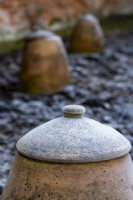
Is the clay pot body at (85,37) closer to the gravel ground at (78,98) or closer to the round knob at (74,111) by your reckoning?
the gravel ground at (78,98)

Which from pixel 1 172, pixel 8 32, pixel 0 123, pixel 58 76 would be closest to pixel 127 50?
pixel 8 32

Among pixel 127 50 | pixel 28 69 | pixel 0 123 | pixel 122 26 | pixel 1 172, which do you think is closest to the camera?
pixel 1 172

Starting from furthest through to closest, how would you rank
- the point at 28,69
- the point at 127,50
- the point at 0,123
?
the point at 127,50, the point at 28,69, the point at 0,123

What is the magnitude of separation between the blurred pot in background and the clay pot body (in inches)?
84.1

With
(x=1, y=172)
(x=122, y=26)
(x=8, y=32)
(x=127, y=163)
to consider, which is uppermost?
(x=127, y=163)

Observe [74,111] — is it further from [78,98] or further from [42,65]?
[42,65]

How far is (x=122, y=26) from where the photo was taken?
1070 centimetres

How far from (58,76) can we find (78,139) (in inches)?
148

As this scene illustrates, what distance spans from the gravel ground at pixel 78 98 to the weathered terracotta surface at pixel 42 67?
125 millimetres

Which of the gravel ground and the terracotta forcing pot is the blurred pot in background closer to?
the gravel ground

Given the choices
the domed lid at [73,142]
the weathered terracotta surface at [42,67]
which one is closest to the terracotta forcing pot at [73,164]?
the domed lid at [73,142]

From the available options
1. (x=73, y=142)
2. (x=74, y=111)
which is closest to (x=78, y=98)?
(x=74, y=111)

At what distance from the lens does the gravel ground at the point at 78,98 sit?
4527mm

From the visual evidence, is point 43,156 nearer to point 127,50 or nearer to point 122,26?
point 127,50
